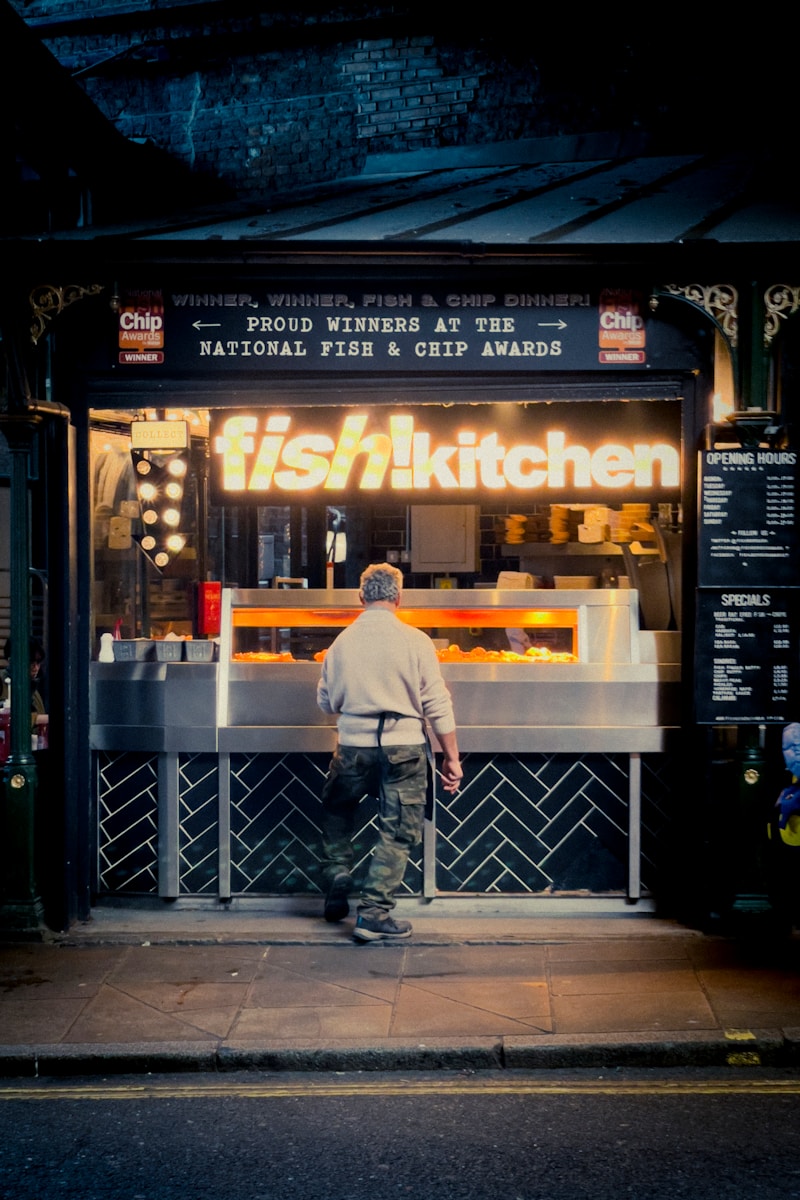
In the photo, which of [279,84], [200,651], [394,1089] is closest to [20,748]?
[200,651]

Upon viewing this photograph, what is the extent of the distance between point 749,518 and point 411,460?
2.20m

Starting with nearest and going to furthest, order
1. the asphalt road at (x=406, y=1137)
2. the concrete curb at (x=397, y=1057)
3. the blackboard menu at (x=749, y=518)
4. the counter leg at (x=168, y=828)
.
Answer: the asphalt road at (x=406, y=1137) → the concrete curb at (x=397, y=1057) → the blackboard menu at (x=749, y=518) → the counter leg at (x=168, y=828)

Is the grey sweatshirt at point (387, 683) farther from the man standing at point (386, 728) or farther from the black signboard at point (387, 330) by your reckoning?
the black signboard at point (387, 330)

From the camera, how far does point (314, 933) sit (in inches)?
290

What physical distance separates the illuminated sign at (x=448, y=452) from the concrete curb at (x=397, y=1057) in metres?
3.65

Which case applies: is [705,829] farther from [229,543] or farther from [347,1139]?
[229,543]

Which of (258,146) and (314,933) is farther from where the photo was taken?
(258,146)

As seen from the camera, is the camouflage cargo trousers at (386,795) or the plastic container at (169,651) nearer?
the camouflage cargo trousers at (386,795)

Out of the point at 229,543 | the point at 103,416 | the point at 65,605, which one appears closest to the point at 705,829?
the point at 65,605

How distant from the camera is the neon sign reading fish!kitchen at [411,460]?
7996 millimetres

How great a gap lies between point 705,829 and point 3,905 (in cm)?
428

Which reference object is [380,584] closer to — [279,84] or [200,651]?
[200,651]

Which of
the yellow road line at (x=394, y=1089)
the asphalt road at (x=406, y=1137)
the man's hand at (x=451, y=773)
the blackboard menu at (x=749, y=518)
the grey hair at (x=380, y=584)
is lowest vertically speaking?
the yellow road line at (x=394, y=1089)

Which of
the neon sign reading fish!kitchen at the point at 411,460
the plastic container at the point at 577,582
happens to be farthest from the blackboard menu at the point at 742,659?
the plastic container at the point at 577,582
